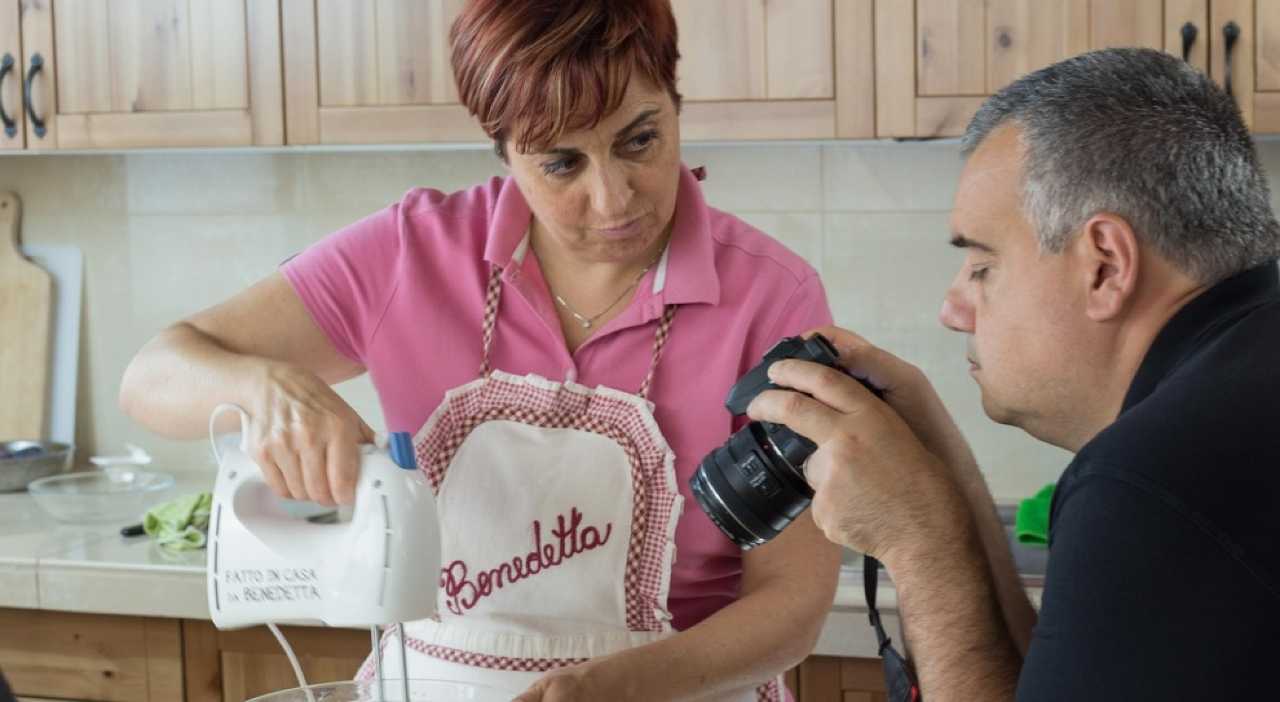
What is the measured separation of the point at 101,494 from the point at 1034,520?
1563 millimetres

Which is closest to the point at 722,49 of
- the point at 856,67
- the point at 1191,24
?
the point at 856,67

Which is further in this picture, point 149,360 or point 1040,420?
point 149,360

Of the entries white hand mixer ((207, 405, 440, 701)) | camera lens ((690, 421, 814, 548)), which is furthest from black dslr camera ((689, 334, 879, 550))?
white hand mixer ((207, 405, 440, 701))

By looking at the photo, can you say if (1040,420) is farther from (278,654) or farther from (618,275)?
(278,654)

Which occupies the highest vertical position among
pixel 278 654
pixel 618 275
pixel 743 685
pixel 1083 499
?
pixel 618 275

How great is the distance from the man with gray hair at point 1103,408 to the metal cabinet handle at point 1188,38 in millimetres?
1057

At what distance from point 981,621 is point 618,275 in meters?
0.57

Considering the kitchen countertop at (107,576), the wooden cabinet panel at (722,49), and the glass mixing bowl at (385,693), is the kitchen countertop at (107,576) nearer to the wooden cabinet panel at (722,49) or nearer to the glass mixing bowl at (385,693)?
the wooden cabinet panel at (722,49)

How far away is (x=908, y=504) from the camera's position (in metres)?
1.16

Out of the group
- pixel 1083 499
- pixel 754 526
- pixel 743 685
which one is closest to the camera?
pixel 1083 499

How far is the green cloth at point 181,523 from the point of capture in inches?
94.7

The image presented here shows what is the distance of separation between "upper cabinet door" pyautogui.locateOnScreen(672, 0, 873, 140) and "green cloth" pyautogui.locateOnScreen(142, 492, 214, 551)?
3.29ft

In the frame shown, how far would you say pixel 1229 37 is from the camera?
2.10 meters

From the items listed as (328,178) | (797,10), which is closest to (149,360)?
(797,10)
